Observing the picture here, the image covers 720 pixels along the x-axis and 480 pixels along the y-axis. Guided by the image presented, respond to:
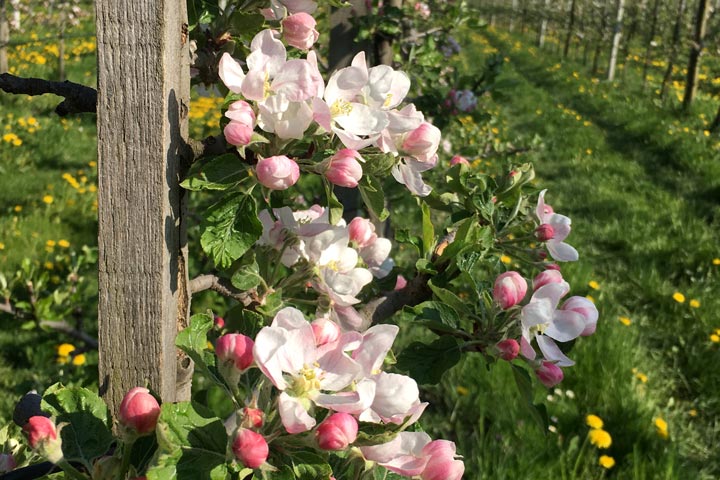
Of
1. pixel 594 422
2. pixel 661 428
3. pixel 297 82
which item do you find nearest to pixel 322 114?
pixel 297 82

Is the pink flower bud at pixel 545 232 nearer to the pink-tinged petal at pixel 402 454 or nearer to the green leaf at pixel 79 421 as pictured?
the pink-tinged petal at pixel 402 454

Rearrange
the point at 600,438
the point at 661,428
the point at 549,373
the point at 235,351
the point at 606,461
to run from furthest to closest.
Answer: the point at 661,428 < the point at 600,438 < the point at 606,461 < the point at 549,373 < the point at 235,351

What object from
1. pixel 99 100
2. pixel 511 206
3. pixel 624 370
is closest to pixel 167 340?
pixel 99 100

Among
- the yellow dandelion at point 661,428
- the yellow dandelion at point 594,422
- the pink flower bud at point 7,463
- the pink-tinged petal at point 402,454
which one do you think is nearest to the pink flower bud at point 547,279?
the pink-tinged petal at point 402,454

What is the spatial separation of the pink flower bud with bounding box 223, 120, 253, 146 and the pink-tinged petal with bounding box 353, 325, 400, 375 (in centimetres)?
30

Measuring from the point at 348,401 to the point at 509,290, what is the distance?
46cm

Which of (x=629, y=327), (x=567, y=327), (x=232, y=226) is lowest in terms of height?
(x=629, y=327)

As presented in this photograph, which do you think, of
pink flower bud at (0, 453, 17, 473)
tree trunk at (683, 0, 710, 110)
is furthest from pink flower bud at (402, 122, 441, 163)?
tree trunk at (683, 0, 710, 110)

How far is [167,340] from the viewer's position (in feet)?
3.10

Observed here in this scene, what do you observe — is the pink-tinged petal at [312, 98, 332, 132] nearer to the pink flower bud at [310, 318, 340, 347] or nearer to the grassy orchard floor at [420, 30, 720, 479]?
the pink flower bud at [310, 318, 340, 347]

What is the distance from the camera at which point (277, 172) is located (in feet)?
2.87

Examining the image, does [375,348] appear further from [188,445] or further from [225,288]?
[225,288]

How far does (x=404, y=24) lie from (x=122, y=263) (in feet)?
7.40

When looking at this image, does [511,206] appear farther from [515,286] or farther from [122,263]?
[122,263]
